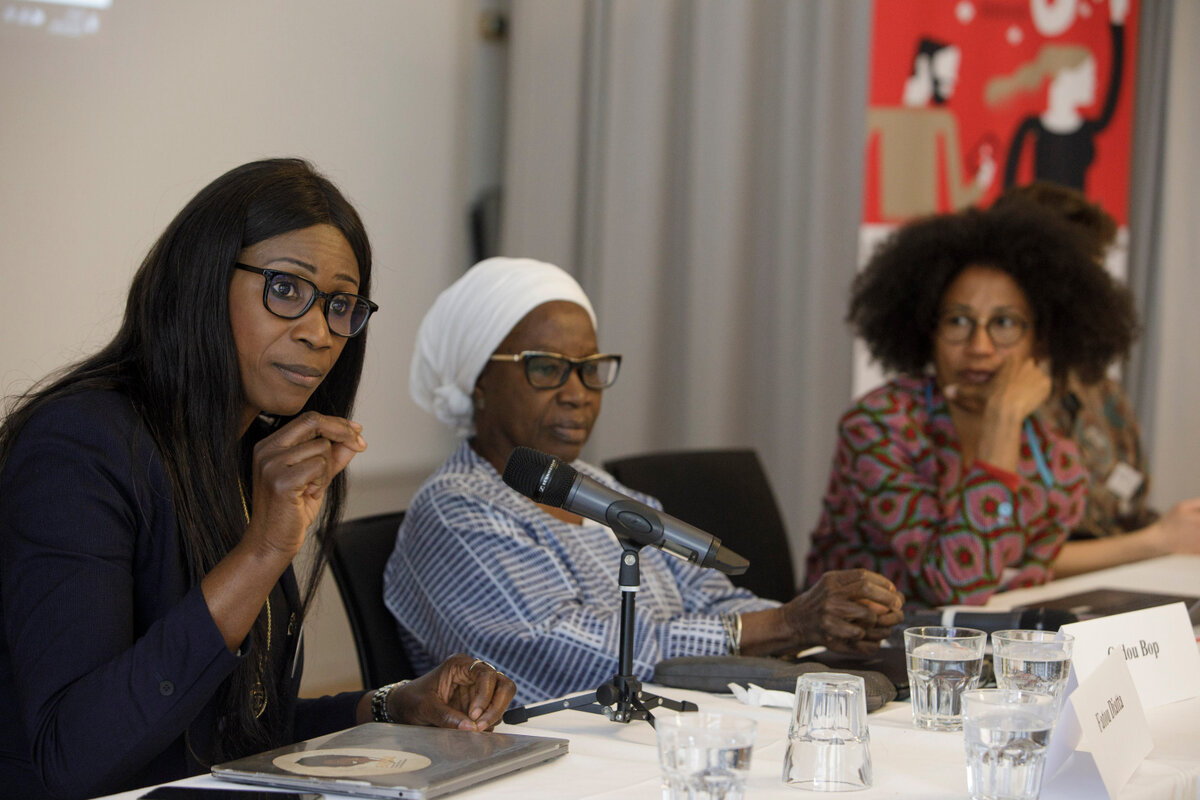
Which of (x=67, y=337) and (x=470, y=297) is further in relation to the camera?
(x=67, y=337)

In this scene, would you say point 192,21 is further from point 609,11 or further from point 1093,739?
point 1093,739

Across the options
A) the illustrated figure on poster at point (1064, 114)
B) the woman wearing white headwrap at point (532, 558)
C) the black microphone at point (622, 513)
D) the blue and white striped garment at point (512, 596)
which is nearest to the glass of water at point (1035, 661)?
the black microphone at point (622, 513)

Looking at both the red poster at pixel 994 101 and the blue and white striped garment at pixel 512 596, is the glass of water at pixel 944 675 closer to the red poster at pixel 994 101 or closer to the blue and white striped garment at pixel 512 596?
the blue and white striped garment at pixel 512 596

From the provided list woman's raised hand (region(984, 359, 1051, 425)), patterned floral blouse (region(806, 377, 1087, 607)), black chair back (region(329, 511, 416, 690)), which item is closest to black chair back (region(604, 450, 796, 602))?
patterned floral blouse (region(806, 377, 1087, 607))

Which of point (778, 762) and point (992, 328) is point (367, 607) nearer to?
point (778, 762)

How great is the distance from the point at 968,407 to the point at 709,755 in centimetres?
203

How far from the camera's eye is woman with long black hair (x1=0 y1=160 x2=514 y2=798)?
1285 millimetres

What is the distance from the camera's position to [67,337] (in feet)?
9.43

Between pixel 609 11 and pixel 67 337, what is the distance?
2.03m

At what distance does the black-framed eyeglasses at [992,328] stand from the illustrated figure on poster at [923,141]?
4.96ft

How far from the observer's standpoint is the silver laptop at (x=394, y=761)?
3.77 ft

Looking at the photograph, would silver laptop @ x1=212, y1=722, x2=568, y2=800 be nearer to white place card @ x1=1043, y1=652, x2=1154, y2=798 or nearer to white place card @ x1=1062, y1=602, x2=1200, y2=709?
white place card @ x1=1043, y1=652, x2=1154, y2=798

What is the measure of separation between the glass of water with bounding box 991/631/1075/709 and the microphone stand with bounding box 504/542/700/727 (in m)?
0.37

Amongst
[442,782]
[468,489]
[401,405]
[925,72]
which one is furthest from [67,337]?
[925,72]
